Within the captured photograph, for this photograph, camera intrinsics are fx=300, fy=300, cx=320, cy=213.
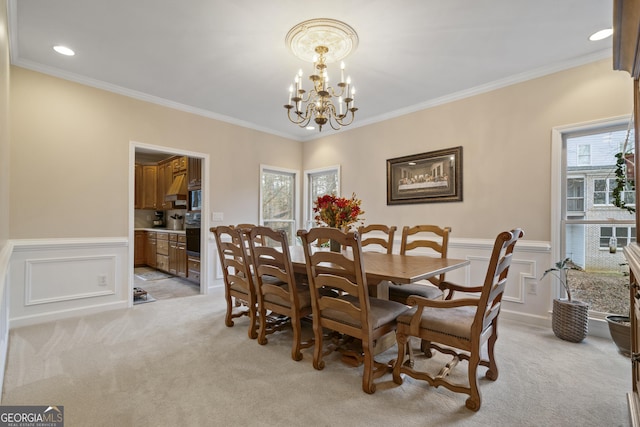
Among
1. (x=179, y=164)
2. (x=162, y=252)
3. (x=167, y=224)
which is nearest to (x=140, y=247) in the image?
(x=167, y=224)

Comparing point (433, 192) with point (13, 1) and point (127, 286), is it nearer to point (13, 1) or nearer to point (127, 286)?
A: point (127, 286)

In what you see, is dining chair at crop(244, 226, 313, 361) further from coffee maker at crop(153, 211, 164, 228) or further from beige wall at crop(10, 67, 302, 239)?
coffee maker at crop(153, 211, 164, 228)

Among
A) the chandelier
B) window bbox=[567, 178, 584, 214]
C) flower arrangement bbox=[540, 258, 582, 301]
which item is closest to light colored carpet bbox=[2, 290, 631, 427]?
flower arrangement bbox=[540, 258, 582, 301]

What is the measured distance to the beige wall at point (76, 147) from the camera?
3037mm

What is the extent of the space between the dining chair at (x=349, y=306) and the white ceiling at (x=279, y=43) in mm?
1735

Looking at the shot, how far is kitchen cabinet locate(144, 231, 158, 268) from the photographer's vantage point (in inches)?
252

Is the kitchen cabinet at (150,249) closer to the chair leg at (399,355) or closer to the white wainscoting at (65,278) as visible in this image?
the white wainscoting at (65,278)

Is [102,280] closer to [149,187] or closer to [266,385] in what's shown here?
[266,385]

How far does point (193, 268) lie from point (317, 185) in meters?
2.59

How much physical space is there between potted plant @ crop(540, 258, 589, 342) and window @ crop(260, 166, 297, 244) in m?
3.93

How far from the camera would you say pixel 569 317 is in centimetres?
266

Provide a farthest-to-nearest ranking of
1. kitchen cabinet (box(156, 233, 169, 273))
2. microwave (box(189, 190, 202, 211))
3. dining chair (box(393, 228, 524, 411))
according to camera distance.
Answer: kitchen cabinet (box(156, 233, 169, 273)) → microwave (box(189, 190, 202, 211)) → dining chair (box(393, 228, 524, 411))

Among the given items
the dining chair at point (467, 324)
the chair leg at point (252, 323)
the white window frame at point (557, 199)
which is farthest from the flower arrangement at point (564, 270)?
the chair leg at point (252, 323)

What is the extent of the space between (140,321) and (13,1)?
2.86 metres
